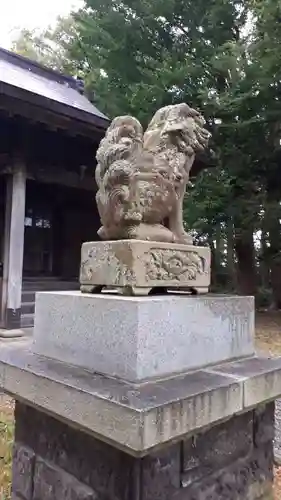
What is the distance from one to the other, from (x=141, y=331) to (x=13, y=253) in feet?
14.5

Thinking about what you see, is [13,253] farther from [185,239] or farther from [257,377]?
[257,377]

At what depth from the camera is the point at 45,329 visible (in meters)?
2.08

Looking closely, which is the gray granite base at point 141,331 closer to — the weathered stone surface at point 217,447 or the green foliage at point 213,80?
the weathered stone surface at point 217,447

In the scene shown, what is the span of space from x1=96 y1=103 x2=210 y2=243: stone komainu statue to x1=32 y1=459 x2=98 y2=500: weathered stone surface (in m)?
1.10

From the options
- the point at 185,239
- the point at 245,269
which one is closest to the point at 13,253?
the point at 185,239

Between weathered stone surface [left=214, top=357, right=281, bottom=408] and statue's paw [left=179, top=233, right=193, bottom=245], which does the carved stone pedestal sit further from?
weathered stone surface [left=214, top=357, right=281, bottom=408]

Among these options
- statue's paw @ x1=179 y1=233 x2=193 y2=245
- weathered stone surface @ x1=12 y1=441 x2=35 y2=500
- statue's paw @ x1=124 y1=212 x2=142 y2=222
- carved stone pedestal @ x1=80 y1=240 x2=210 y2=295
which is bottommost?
weathered stone surface @ x1=12 y1=441 x2=35 y2=500

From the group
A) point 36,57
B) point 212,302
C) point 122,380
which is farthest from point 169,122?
point 36,57

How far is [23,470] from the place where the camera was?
204cm

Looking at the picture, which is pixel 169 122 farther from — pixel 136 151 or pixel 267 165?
pixel 267 165

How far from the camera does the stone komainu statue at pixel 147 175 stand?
1.93 meters

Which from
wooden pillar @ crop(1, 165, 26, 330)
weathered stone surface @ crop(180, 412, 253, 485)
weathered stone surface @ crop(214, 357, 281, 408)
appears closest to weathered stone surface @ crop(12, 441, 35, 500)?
weathered stone surface @ crop(180, 412, 253, 485)

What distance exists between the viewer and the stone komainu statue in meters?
1.93

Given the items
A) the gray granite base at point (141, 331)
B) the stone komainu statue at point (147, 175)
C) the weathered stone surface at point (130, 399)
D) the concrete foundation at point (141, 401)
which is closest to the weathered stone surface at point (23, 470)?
the concrete foundation at point (141, 401)
